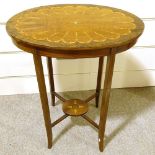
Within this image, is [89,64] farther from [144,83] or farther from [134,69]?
[144,83]

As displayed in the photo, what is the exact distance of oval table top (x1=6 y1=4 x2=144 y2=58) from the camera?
923 millimetres

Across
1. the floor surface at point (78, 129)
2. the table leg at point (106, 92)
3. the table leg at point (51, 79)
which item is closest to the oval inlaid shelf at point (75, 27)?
the table leg at point (106, 92)

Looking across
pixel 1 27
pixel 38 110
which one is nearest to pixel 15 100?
pixel 38 110

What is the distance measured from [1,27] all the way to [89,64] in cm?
61

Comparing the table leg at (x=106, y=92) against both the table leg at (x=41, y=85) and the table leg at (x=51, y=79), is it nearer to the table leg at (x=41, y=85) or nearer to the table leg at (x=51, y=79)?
the table leg at (x=41, y=85)

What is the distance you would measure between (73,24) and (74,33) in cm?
11

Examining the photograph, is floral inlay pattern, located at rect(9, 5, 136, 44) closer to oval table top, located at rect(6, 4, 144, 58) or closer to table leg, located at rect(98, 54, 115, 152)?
oval table top, located at rect(6, 4, 144, 58)

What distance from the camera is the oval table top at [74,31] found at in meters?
0.92

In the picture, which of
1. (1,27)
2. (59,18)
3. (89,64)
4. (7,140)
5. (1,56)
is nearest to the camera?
(59,18)

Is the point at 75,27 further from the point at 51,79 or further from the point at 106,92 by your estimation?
the point at 51,79

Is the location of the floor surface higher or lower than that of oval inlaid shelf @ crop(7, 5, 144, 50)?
lower

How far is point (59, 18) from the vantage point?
116 cm

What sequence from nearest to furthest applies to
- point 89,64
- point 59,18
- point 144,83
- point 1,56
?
point 59,18 < point 1,56 < point 89,64 < point 144,83

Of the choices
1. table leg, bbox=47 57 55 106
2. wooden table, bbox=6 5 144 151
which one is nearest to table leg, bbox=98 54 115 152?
wooden table, bbox=6 5 144 151
